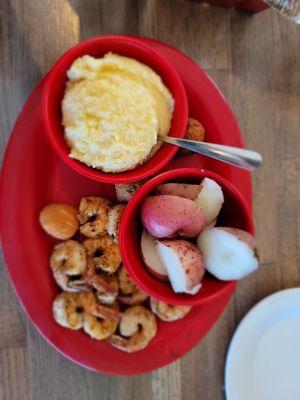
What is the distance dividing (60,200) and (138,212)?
0.21 metres

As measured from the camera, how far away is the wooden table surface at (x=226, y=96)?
3.00 feet

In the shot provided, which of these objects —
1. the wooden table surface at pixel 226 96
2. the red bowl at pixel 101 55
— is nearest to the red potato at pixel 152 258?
the red bowl at pixel 101 55

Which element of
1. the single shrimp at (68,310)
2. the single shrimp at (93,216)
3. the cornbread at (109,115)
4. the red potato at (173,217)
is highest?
the cornbread at (109,115)

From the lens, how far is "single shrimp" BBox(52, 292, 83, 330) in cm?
84

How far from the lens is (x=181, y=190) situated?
0.72m

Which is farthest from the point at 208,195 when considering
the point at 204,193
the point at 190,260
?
the point at 190,260

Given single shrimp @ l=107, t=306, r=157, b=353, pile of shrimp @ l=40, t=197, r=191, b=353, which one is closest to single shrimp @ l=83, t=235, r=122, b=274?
pile of shrimp @ l=40, t=197, r=191, b=353

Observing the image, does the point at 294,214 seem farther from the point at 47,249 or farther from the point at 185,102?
the point at 47,249

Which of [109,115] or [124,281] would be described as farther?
[124,281]

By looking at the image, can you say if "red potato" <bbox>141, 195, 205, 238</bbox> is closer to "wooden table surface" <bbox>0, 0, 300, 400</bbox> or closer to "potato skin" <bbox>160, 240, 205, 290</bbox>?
"potato skin" <bbox>160, 240, 205, 290</bbox>

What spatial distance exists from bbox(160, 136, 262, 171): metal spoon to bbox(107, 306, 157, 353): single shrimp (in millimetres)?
346

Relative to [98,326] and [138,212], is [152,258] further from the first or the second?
[98,326]

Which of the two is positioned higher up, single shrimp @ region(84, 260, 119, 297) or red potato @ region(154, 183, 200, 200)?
red potato @ region(154, 183, 200, 200)

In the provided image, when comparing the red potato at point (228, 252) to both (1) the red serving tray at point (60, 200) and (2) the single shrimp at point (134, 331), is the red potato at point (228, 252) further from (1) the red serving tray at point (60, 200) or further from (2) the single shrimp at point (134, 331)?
(2) the single shrimp at point (134, 331)
